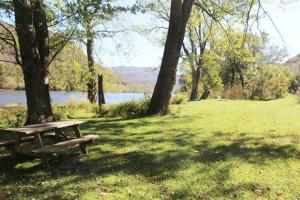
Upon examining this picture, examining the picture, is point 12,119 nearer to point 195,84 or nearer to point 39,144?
point 39,144

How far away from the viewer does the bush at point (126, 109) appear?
17531 mm

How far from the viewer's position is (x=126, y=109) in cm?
1780

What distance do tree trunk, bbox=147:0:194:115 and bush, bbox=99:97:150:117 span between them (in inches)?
46.0

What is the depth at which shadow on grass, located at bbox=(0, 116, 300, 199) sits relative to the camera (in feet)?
24.9

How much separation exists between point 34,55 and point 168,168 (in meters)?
5.54

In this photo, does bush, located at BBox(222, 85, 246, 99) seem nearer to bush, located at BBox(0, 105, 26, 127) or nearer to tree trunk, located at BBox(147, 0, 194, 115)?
tree trunk, located at BBox(147, 0, 194, 115)

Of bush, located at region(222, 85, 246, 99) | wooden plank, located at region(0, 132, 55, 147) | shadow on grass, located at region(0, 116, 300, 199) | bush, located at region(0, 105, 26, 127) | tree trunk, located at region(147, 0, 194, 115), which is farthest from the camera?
bush, located at region(222, 85, 246, 99)

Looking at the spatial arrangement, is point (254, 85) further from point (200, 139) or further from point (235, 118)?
point (200, 139)

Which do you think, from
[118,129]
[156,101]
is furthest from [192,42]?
[118,129]

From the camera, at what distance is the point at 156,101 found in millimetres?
16625

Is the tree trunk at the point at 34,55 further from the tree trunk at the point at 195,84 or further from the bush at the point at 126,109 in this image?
A: the tree trunk at the point at 195,84

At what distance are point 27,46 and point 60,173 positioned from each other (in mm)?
4627

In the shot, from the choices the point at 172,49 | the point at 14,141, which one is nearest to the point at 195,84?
the point at 172,49

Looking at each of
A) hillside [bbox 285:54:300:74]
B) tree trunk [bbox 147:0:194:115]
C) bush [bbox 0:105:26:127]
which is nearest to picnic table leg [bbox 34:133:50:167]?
bush [bbox 0:105:26:127]
